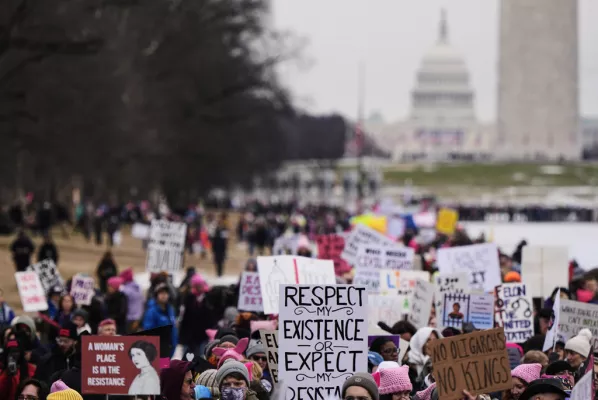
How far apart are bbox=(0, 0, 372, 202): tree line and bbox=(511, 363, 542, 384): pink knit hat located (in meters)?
22.4

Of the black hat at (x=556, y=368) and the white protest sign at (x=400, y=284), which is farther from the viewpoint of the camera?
the white protest sign at (x=400, y=284)

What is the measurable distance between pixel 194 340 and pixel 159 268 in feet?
13.2

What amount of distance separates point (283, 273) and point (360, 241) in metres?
6.90

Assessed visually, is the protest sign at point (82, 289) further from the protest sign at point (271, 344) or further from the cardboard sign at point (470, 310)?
the protest sign at point (271, 344)

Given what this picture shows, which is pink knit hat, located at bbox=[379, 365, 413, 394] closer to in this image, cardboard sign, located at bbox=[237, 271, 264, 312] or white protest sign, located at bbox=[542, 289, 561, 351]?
white protest sign, located at bbox=[542, 289, 561, 351]

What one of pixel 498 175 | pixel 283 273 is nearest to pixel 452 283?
pixel 283 273

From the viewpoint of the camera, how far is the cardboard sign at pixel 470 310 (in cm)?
1463

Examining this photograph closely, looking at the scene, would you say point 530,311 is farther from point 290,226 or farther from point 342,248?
point 290,226

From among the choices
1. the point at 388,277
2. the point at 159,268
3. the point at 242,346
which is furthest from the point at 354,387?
the point at 159,268

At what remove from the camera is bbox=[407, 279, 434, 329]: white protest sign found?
590 inches

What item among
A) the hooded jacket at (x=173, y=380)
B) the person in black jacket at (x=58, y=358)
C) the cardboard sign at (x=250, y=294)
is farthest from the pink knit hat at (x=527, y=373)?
the cardboard sign at (x=250, y=294)

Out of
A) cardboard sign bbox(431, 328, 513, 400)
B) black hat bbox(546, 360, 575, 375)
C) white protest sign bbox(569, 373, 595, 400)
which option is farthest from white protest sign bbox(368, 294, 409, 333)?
white protest sign bbox(569, 373, 595, 400)

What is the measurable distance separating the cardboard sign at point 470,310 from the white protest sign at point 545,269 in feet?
14.0

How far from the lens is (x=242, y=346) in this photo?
1198 cm
